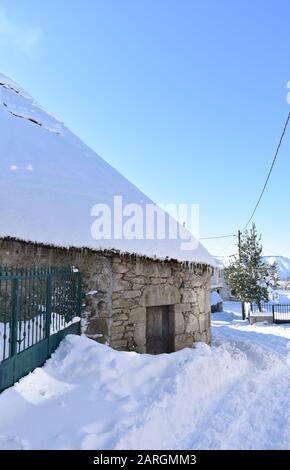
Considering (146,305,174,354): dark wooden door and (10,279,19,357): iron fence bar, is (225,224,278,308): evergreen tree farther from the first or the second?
(10,279,19,357): iron fence bar

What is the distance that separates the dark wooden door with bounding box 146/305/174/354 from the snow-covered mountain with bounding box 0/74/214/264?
1222 millimetres

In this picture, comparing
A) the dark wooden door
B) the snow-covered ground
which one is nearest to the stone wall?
the dark wooden door

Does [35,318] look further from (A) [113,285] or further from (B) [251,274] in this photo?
(B) [251,274]

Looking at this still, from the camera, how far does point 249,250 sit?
23.0 meters

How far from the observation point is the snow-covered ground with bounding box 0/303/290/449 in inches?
124

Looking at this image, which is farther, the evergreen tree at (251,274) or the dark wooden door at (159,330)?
the evergreen tree at (251,274)

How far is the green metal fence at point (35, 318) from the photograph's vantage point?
373cm

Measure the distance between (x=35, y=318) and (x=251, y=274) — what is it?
19.5 metres

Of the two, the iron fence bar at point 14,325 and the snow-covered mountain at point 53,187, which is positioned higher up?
the snow-covered mountain at point 53,187

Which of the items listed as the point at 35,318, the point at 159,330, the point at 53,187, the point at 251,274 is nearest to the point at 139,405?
the point at 35,318

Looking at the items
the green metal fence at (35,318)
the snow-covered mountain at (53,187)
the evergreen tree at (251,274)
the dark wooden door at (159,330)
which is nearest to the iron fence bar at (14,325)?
the green metal fence at (35,318)

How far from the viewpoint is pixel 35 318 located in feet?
15.0

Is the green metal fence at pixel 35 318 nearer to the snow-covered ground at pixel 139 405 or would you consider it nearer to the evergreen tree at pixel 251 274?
the snow-covered ground at pixel 139 405
